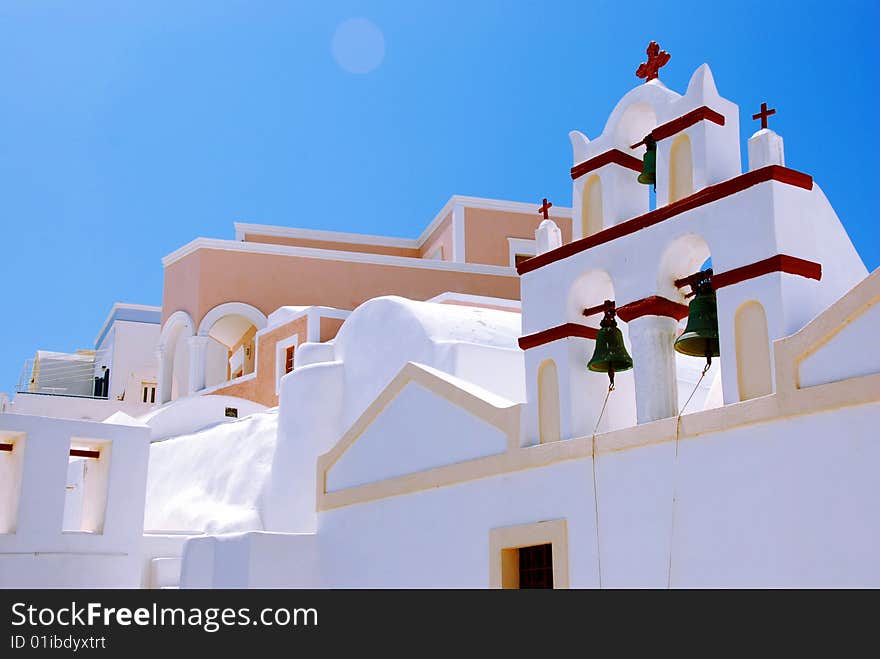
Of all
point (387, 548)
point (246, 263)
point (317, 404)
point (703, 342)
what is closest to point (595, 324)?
point (703, 342)

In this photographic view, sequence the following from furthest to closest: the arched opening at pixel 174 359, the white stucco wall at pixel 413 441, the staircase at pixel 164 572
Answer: the arched opening at pixel 174 359, the staircase at pixel 164 572, the white stucco wall at pixel 413 441

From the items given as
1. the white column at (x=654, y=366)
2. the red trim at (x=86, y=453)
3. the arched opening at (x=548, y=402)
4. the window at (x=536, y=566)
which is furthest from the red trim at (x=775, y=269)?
the red trim at (x=86, y=453)

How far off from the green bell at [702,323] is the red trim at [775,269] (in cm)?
29

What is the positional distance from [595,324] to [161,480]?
11.0 m

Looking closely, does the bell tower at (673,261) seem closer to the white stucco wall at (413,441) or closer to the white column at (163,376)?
the white stucco wall at (413,441)

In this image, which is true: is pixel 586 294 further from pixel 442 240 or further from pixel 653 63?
pixel 442 240

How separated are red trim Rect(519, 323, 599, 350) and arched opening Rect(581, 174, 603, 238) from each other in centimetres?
72

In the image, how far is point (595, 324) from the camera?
7617mm

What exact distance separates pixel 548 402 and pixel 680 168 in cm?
178

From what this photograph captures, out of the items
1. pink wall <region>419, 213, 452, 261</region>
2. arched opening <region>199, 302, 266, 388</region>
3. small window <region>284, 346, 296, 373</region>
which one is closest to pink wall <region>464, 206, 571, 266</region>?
pink wall <region>419, 213, 452, 261</region>

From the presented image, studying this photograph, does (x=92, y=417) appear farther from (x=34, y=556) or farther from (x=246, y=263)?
(x=34, y=556)

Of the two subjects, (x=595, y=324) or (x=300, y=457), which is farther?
(x=300, y=457)

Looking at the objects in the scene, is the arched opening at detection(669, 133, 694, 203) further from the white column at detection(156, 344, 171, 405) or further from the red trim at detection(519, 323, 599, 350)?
the white column at detection(156, 344, 171, 405)

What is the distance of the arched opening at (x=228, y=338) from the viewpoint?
2248 cm
